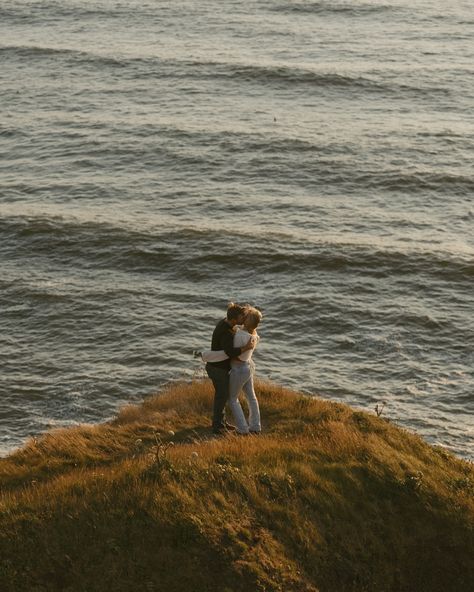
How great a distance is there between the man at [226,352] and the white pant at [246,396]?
12cm

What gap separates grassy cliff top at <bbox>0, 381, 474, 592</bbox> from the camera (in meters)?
12.7

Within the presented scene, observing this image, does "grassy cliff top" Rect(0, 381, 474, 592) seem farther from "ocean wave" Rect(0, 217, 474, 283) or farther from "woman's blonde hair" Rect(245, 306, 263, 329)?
"ocean wave" Rect(0, 217, 474, 283)

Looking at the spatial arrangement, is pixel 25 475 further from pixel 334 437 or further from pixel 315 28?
pixel 315 28

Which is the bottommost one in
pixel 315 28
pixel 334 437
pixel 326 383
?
pixel 326 383

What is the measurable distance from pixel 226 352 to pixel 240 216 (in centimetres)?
2358

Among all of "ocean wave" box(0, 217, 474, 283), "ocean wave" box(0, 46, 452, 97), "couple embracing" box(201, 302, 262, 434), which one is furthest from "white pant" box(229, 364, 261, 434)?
"ocean wave" box(0, 46, 452, 97)

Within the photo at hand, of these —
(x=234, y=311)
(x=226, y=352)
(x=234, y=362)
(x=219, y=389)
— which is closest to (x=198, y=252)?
(x=219, y=389)

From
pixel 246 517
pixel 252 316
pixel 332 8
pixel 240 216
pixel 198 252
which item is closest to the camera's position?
pixel 246 517

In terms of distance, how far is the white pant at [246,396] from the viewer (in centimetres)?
1642

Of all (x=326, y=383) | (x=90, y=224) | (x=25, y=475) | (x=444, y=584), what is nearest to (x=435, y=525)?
(x=444, y=584)

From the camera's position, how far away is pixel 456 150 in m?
46.1

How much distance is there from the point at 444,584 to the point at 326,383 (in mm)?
13526

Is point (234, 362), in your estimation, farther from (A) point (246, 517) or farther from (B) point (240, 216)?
(B) point (240, 216)

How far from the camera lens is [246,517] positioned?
13.6 meters
